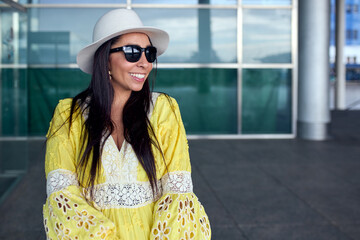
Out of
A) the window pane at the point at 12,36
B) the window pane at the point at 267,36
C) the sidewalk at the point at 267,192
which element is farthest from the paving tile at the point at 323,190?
the window pane at the point at 12,36

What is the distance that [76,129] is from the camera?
1.83 metres

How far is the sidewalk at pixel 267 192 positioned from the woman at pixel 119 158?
6.51 feet

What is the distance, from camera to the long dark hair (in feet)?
5.86

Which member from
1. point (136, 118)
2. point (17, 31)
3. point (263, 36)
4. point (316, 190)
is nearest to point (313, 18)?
point (263, 36)

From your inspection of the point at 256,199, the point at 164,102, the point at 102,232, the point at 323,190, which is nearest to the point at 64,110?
the point at 164,102

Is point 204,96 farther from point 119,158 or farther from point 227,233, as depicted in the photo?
point 119,158

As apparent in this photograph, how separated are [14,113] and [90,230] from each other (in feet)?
15.1

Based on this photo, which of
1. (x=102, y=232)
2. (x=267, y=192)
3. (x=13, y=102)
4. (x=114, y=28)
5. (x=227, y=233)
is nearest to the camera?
(x=102, y=232)

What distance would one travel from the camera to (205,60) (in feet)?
29.6

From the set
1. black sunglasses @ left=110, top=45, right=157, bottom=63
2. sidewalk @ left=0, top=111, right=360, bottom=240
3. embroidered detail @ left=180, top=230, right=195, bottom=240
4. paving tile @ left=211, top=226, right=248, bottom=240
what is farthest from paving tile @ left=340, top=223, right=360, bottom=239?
black sunglasses @ left=110, top=45, right=157, bottom=63

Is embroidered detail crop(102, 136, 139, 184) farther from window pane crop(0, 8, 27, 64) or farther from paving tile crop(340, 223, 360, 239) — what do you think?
window pane crop(0, 8, 27, 64)

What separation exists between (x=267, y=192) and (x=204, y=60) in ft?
14.3

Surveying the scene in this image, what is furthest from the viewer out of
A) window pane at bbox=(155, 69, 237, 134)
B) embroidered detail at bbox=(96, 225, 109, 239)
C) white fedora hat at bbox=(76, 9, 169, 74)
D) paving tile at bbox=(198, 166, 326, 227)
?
window pane at bbox=(155, 69, 237, 134)

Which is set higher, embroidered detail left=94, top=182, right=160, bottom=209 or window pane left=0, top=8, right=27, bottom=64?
window pane left=0, top=8, right=27, bottom=64
